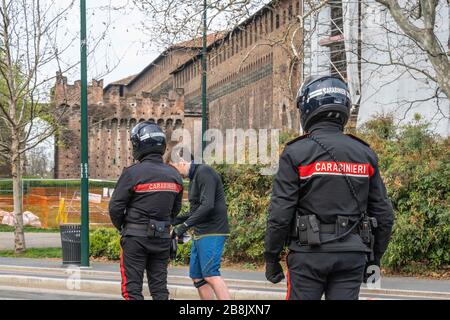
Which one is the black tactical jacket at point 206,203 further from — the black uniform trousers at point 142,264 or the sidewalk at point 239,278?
the sidewalk at point 239,278

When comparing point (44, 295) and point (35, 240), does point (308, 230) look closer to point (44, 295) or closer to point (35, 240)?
point (44, 295)

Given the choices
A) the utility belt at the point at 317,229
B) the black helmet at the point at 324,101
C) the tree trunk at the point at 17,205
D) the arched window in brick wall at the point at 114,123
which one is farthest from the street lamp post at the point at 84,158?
the arched window in brick wall at the point at 114,123

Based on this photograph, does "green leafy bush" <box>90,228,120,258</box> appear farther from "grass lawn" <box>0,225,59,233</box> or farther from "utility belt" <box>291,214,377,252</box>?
"grass lawn" <box>0,225,59,233</box>

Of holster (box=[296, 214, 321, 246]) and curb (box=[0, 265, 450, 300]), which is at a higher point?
holster (box=[296, 214, 321, 246])

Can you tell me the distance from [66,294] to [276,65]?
2071 inches

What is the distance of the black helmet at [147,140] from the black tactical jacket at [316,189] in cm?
286

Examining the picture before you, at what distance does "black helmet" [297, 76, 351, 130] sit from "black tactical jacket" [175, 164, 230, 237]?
3.53m

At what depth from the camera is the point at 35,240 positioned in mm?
24422

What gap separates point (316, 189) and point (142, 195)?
2.88m

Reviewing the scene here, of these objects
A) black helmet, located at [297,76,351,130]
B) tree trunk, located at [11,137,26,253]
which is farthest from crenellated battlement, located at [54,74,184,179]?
black helmet, located at [297,76,351,130]

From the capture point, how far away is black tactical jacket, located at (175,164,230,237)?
28.1 ft

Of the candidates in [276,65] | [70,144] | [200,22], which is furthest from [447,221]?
[70,144]

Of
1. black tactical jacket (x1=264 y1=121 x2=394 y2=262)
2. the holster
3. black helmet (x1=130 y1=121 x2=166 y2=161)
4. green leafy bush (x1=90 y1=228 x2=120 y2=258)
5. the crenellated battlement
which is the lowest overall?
green leafy bush (x1=90 y1=228 x2=120 y2=258)
